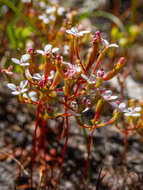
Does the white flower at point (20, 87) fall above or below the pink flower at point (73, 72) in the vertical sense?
below

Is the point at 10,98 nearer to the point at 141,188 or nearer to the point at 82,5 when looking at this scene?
the point at 141,188

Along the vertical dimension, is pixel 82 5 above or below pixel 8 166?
above

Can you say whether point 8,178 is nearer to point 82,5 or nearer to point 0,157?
point 0,157

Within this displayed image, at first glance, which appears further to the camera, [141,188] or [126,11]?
[126,11]

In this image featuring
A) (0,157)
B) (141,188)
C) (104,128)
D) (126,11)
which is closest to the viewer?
(141,188)

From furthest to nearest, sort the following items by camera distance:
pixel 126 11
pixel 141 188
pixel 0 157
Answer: pixel 126 11, pixel 0 157, pixel 141 188

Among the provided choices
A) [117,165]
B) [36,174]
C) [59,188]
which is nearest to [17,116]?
[36,174]

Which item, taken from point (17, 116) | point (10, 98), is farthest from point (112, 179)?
point (10, 98)

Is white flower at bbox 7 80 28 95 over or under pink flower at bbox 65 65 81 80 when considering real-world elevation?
under

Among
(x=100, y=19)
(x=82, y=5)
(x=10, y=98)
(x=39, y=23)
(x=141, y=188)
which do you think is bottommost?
(x=141, y=188)
